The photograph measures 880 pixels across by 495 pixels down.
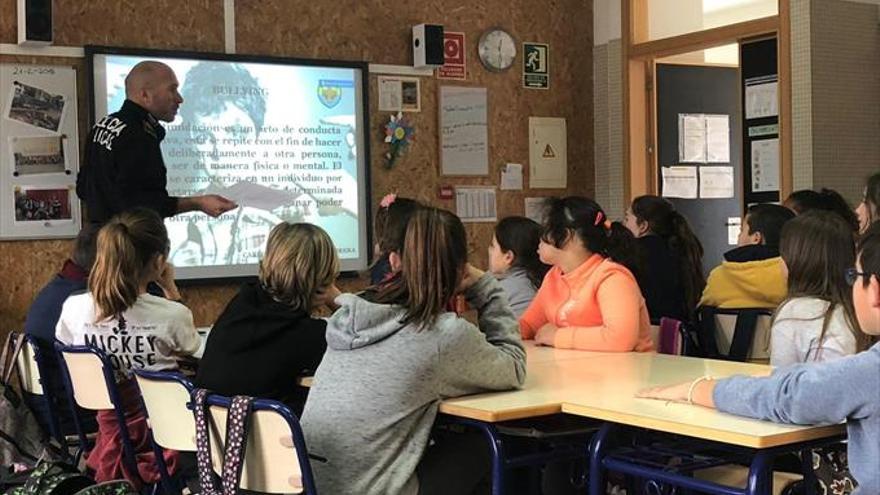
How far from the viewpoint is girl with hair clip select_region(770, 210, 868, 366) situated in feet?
9.21

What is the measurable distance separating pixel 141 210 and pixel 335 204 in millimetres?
2516

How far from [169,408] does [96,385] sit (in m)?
0.51

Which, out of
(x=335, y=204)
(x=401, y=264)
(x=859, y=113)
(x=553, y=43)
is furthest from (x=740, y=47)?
(x=401, y=264)

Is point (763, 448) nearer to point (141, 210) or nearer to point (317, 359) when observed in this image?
point (317, 359)

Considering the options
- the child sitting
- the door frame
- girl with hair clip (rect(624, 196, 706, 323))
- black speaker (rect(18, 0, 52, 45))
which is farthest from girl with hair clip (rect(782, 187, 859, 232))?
black speaker (rect(18, 0, 52, 45))

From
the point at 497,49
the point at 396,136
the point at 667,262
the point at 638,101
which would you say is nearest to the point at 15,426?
the point at 667,262

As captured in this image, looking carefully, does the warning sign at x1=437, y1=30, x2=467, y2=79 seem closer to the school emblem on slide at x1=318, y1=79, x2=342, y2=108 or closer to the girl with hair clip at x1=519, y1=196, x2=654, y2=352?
the school emblem on slide at x1=318, y1=79, x2=342, y2=108

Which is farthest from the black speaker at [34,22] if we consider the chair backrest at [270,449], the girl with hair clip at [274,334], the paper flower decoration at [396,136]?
the chair backrest at [270,449]

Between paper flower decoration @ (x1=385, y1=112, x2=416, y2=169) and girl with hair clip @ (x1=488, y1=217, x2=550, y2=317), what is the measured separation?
2.15m

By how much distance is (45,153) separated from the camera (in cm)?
532

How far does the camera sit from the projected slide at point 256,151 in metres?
5.68

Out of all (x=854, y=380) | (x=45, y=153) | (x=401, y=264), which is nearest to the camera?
(x=854, y=380)

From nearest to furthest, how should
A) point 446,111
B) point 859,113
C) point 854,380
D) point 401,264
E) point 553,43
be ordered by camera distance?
point 854,380, point 401,264, point 859,113, point 446,111, point 553,43

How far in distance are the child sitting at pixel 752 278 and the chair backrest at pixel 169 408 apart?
206cm
